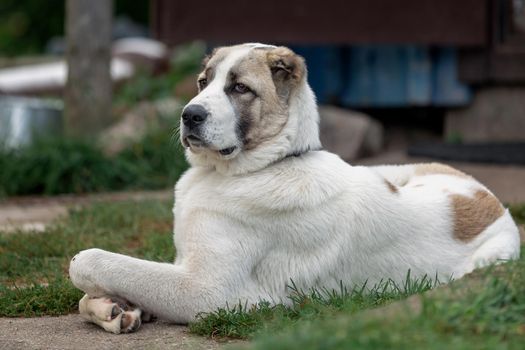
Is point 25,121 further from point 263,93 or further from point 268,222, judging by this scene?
point 268,222

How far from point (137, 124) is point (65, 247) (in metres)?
4.22

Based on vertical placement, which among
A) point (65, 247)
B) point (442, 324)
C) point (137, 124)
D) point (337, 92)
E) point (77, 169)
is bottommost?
point (77, 169)

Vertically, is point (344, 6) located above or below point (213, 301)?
above

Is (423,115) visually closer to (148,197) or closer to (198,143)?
(148,197)

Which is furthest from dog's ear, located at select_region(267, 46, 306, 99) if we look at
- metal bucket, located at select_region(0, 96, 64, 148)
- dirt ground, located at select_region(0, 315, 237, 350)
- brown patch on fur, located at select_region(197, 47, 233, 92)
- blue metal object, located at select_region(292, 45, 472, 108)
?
blue metal object, located at select_region(292, 45, 472, 108)

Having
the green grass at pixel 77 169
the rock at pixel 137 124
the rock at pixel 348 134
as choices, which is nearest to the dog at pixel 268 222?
the green grass at pixel 77 169

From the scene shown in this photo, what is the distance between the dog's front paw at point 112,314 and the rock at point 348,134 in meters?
5.79

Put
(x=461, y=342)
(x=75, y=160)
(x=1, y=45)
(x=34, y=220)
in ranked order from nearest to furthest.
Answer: (x=461, y=342), (x=34, y=220), (x=75, y=160), (x=1, y=45)

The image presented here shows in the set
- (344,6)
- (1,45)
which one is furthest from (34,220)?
(1,45)

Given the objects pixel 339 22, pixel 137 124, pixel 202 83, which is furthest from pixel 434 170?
pixel 137 124

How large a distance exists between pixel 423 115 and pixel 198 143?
23.8 feet

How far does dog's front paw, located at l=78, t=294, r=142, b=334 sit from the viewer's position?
3.98 meters

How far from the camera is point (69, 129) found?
9.54 meters

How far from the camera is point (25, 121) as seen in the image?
31.3 feet
